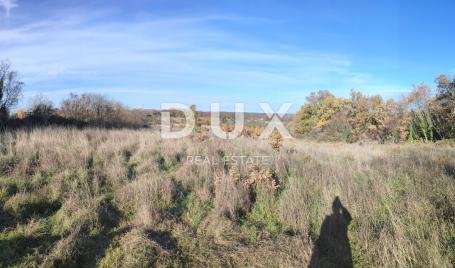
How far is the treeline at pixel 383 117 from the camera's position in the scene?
26.8 m

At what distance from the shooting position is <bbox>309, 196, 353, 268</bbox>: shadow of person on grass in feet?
12.7

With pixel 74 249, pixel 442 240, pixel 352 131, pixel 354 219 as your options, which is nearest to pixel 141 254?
pixel 74 249

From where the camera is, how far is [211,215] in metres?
5.12

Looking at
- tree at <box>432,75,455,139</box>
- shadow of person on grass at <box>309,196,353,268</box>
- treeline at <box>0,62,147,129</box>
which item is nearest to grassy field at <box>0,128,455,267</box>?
shadow of person on grass at <box>309,196,353,268</box>

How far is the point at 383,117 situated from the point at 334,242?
31583 mm

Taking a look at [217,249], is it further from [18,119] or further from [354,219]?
[18,119]

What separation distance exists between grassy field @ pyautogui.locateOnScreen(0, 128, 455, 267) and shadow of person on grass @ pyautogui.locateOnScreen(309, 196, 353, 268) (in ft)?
0.07

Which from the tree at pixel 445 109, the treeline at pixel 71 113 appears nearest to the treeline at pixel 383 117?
the tree at pixel 445 109

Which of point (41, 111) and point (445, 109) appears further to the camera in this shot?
point (445, 109)

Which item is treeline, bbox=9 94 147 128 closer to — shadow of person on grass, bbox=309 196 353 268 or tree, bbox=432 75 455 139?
shadow of person on grass, bbox=309 196 353 268

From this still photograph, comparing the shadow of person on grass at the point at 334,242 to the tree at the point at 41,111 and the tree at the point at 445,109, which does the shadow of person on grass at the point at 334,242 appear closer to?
the tree at the point at 41,111

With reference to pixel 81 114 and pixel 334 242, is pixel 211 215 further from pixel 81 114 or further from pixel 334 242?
pixel 81 114

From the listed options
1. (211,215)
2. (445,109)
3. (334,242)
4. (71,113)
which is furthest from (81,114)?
(445,109)

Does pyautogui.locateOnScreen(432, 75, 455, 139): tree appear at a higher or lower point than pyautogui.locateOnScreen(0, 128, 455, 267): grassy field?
higher
